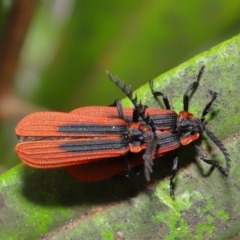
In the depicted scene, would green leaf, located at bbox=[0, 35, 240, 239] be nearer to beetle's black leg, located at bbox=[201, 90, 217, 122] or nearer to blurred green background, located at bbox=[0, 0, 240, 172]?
beetle's black leg, located at bbox=[201, 90, 217, 122]

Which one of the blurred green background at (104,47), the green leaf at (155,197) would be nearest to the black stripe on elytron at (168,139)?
the green leaf at (155,197)

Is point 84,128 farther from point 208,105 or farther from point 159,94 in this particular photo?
point 208,105

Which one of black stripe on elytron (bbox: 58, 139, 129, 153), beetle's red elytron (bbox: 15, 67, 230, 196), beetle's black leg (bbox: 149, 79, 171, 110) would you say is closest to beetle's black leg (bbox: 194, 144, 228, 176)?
beetle's red elytron (bbox: 15, 67, 230, 196)

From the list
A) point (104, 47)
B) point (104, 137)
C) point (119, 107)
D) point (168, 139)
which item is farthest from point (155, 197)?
point (104, 47)

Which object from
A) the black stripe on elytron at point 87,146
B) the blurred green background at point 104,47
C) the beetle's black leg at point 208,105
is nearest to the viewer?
the beetle's black leg at point 208,105

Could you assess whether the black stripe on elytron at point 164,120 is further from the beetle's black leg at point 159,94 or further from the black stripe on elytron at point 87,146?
the black stripe on elytron at point 87,146
